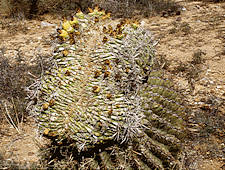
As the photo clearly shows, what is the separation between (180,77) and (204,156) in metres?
1.82

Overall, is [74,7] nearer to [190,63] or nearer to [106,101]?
[190,63]

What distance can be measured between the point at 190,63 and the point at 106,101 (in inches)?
136

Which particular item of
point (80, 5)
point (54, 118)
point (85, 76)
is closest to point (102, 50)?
point (85, 76)

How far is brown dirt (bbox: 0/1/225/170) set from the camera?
3.04 metres

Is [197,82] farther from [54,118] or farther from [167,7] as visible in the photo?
[167,7]

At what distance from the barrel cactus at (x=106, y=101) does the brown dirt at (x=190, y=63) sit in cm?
33

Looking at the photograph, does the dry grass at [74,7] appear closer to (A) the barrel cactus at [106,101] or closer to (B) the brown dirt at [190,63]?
(B) the brown dirt at [190,63]

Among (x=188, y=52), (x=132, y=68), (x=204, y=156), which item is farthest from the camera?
(x=188, y=52)

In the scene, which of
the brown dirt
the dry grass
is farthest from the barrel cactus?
the dry grass

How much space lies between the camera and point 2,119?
140 inches

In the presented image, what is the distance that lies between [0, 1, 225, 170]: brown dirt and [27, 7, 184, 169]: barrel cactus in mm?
335

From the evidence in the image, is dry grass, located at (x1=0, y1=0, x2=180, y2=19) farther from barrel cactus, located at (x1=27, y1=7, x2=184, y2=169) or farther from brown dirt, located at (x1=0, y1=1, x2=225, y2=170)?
barrel cactus, located at (x1=27, y1=7, x2=184, y2=169)

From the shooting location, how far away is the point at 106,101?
1.89 metres

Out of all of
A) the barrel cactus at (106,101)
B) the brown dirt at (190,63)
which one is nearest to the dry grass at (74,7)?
the brown dirt at (190,63)
